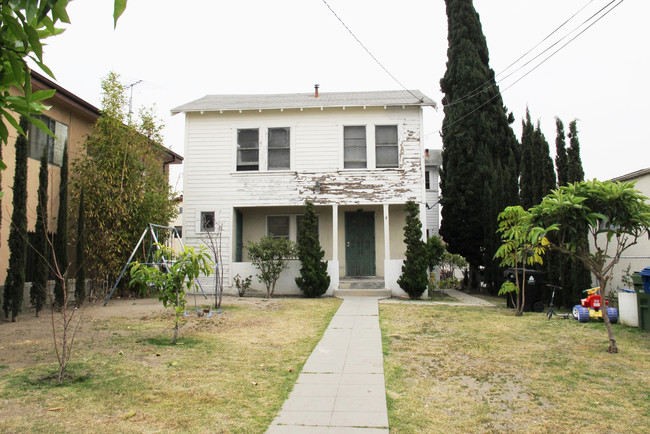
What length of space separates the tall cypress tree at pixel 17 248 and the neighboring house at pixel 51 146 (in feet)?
1.94

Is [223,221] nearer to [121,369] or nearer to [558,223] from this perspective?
[121,369]

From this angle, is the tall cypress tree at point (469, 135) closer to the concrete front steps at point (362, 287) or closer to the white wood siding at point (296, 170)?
the white wood siding at point (296, 170)

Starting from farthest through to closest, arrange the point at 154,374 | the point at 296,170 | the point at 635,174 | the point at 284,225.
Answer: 1. the point at 284,225
2. the point at 296,170
3. the point at 635,174
4. the point at 154,374

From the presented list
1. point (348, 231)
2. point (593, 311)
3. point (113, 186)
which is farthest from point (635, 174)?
point (113, 186)

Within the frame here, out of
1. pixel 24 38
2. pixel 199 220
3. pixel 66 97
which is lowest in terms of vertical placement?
pixel 24 38

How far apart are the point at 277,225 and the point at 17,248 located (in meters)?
8.36

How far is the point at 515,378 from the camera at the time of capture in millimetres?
5285

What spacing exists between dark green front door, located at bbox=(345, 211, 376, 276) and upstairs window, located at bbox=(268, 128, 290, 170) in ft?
9.49

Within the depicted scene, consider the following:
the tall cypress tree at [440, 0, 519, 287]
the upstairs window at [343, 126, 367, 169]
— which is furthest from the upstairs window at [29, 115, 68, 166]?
the tall cypress tree at [440, 0, 519, 287]

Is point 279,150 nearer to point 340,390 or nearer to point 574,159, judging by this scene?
point 574,159

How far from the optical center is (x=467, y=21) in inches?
722

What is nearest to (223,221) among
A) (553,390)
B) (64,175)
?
(64,175)

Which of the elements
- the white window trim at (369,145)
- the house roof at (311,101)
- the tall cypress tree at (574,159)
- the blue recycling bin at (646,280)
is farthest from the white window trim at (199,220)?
the blue recycling bin at (646,280)

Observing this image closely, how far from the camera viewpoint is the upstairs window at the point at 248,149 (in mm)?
15102
